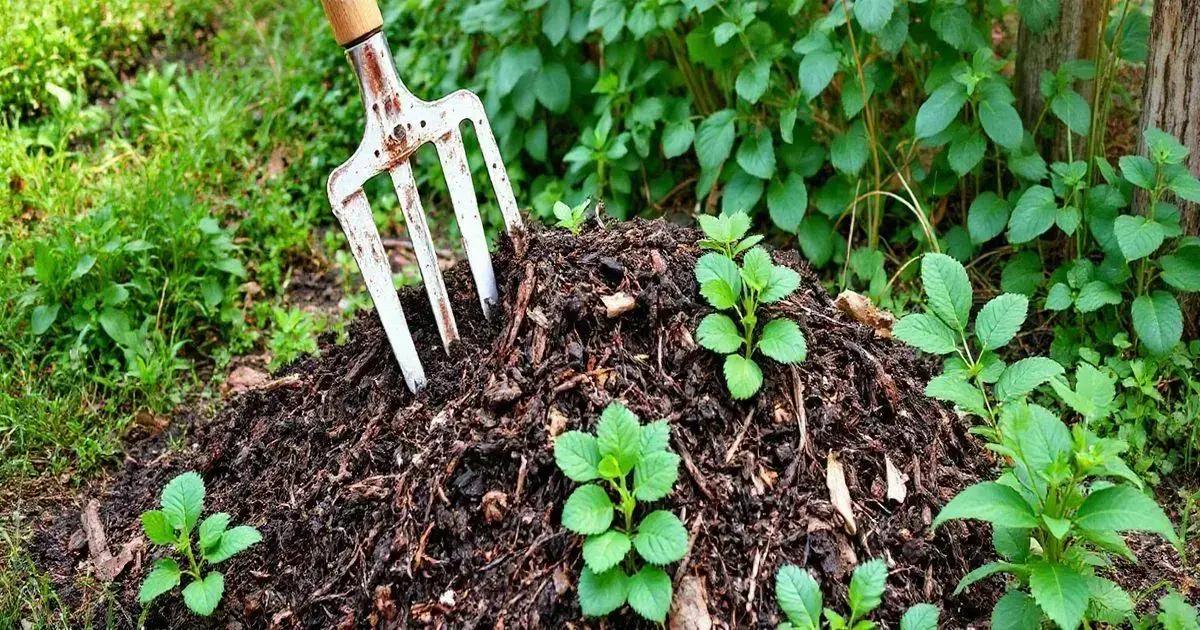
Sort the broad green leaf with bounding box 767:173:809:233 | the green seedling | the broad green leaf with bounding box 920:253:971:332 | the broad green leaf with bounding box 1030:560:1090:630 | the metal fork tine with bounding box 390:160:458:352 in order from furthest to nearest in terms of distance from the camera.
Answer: the broad green leaf with bounding box 767:173:809:233
the green seedling
the metal fork tine with bounding box 390:160:458:352
the broad green leaf with bounding box 920:253:971:332
the broad green leaf with bounding box 1030:560:1090:630

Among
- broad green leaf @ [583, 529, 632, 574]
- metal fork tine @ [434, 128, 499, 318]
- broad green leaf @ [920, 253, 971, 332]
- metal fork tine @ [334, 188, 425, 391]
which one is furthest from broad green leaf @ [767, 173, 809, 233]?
broad green leaf @ [583, 529, 632, 574]

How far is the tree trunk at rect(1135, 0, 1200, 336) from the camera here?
107 inches

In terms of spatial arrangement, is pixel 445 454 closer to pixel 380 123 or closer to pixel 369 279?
pixel 369 279

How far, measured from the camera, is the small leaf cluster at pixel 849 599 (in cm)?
200

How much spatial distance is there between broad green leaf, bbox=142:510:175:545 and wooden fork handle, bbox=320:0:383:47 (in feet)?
3.63

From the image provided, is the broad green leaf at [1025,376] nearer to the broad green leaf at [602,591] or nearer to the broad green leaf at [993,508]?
the broad green leaf at [993,508]

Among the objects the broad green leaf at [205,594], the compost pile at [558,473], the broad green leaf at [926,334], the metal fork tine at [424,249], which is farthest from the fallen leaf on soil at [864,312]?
the broad green leaf at [205,594]

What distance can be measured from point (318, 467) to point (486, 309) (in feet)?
1.79

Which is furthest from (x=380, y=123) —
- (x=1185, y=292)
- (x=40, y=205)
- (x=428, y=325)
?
(x=1185, y=292)

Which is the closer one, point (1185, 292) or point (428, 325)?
point (428, 325)

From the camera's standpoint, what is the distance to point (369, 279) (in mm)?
2428

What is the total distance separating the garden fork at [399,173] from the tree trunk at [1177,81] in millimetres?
1758

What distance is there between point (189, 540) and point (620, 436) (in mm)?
991

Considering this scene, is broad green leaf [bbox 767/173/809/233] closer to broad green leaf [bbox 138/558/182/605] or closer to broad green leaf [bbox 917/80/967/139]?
broad green leaf [bbox 917/80/967/139]
